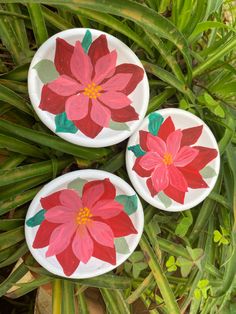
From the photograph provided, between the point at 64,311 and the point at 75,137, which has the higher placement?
the point at 75,137

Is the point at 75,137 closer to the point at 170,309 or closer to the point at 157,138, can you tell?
the point at 157,138

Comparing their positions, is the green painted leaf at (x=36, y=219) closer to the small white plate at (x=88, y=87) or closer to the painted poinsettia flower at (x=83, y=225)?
the painted poinsettia flower at (x=83, y=225)

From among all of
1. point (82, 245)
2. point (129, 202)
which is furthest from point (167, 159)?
point (82, 245)

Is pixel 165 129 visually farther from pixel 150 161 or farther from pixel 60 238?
pixel 60 238

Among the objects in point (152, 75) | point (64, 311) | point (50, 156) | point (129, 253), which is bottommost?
point (64, 311)

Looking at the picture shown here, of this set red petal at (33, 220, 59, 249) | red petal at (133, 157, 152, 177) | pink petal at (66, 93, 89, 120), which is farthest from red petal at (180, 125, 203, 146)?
red petal at (33, 220, 59, 249)

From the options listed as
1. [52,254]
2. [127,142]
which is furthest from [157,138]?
[52,254]
